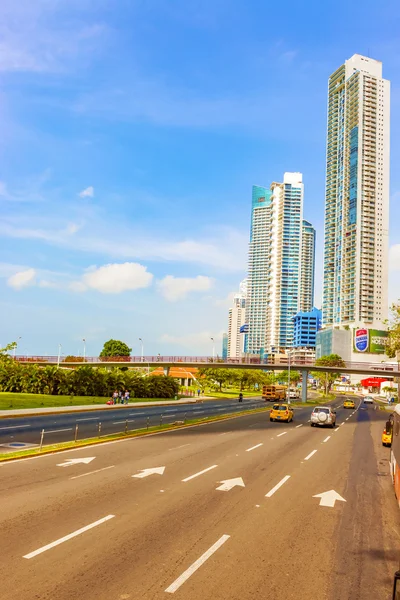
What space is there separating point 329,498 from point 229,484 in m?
3.41

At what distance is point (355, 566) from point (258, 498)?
5.68 meters

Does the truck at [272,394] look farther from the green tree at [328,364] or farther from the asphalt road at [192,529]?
the asphalt road at [192,529]

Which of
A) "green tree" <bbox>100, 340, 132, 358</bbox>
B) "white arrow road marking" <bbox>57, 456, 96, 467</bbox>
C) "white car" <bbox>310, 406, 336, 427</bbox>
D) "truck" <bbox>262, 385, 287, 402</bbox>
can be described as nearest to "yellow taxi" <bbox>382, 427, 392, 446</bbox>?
"white car" <bbox>310, 406, 336, 427</bbox>

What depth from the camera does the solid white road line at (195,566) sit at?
27.6 feet

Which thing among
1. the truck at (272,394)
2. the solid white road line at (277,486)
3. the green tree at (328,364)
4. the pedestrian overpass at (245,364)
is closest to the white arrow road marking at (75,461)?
the solid white road line at (277,486)

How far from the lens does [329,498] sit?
52.2 feet

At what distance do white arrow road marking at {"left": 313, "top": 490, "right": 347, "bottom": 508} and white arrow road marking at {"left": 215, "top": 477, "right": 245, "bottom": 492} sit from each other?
2755mm

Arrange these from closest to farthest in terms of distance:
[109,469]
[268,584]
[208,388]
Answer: [268,584], [109,469], [208,388]

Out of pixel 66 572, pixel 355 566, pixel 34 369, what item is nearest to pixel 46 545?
pixel 66 572

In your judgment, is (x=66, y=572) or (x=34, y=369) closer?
(x=66, y=572)

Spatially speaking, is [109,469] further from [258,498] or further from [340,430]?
[340,430]

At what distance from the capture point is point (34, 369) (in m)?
70.1

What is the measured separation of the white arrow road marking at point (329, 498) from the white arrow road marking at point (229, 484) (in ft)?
9.04

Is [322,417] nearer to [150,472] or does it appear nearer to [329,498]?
[150,472]
